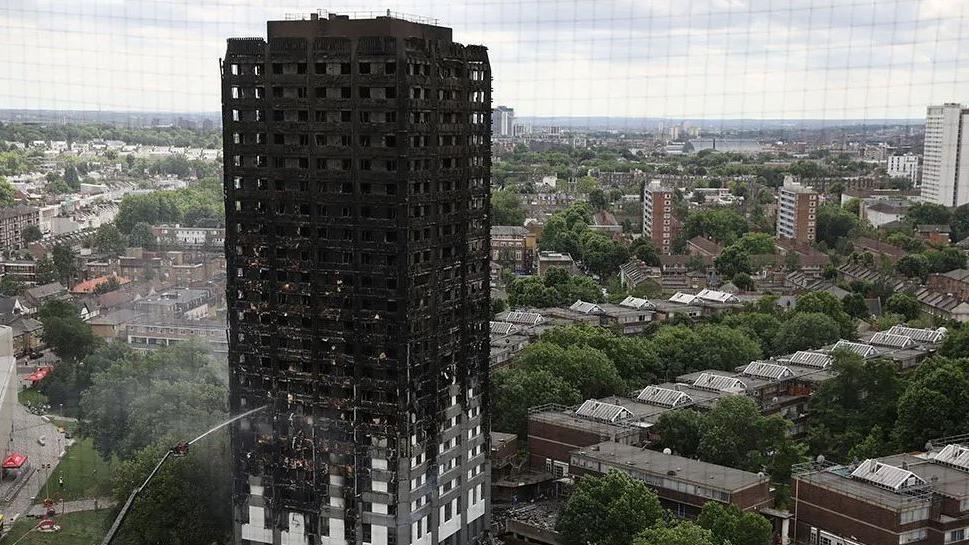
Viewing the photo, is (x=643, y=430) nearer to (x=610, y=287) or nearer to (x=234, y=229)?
(x=234, y=229)

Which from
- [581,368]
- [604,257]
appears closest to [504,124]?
[604,257]

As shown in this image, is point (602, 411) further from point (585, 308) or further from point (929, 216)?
point (929, 216)

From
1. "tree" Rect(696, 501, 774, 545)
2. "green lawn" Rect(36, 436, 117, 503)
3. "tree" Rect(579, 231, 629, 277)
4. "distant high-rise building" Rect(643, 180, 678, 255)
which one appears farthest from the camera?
"distant high-rise building" Rect(643, 180, 678, 255)

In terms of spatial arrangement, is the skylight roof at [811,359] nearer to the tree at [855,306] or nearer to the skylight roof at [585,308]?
the skylight roof at [585,308]

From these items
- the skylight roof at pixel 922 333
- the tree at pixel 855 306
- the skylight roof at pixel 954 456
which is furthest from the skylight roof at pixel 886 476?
the tree at pixel 855 306

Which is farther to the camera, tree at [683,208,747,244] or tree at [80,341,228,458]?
tree at [683,208,747,244]

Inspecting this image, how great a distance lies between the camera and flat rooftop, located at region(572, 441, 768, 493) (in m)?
8.25

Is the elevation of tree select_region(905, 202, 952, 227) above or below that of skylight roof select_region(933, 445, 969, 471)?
above

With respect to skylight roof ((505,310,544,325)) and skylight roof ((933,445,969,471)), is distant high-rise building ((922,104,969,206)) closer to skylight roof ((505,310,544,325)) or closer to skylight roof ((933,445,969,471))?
skylight roof ((505,310,544,325))

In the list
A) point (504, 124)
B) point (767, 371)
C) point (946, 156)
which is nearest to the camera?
point (767, 371)

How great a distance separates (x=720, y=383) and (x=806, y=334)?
Result: 9.52 feet

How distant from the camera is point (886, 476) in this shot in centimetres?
791

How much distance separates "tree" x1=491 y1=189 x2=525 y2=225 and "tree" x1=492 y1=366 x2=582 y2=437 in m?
14.2

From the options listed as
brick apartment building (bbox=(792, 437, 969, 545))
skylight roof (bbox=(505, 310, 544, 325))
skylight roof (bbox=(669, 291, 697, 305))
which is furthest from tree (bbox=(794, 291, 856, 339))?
brick apartment building (bbox=(792, 437, 969, 545))
